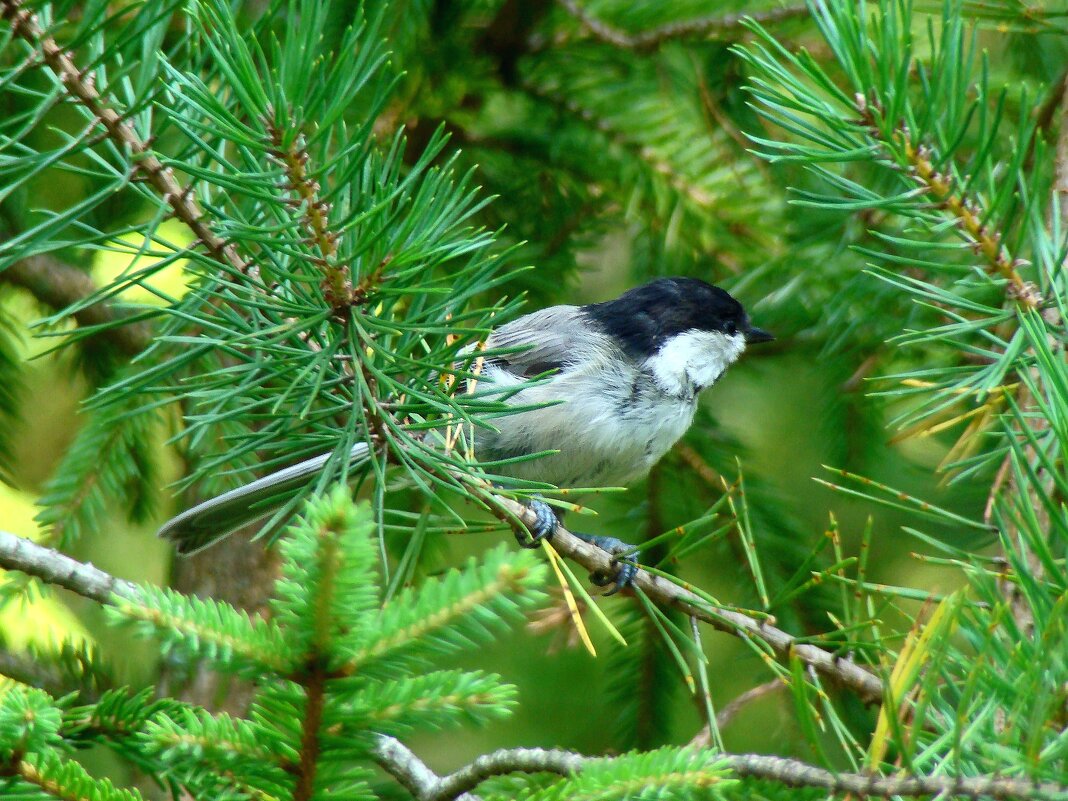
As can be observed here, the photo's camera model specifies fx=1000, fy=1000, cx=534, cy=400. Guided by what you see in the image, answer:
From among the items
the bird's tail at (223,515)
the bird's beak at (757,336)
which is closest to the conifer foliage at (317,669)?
the bird's tail at (223,515)

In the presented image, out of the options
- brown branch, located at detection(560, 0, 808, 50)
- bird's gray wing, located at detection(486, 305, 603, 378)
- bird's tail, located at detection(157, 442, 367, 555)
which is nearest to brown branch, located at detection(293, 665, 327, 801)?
bird's tail, located at detection(157, 442, 367, 555)

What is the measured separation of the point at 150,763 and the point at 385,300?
Answer: 0.68 meters

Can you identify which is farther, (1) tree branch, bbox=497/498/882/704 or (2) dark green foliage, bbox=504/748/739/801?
(1) tree branch, bbox=497/498/882/704

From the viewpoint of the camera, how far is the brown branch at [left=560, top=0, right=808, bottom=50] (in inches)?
99.4

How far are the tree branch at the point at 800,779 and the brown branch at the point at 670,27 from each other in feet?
6.47

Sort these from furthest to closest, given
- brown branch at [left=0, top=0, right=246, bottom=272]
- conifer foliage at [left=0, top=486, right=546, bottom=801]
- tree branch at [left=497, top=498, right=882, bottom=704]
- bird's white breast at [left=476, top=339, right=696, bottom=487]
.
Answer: bird's white breast at [left=476, top=339, right=696, bottom=487], tree branch at [left=497, top=498, right=882, bottom=704], brown branch at [left=0, top=0, right=246, bottom=272], conifer foliage at [left=0, top=486, right=546, bottom=801]

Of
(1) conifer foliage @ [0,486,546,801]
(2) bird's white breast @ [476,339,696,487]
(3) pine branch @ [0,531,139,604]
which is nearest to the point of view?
(1) conifer foliage @ [0,486,546,801]

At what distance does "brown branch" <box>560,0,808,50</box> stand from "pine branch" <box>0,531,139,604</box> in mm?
1892

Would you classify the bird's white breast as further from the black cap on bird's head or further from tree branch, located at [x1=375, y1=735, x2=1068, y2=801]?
tree branch, located at [x1=375, y1=735, x2=1068, y2=801]

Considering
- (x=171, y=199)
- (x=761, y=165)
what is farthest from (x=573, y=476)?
(x=171, y=199)

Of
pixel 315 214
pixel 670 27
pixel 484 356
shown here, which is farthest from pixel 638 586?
pixel 670 27

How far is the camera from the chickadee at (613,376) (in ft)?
8.70

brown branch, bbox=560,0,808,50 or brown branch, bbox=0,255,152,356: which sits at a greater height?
brown branch, bbox=560,0,808,50

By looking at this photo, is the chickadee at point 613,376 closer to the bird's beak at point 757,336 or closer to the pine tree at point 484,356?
the bird's beak at point 757,336
